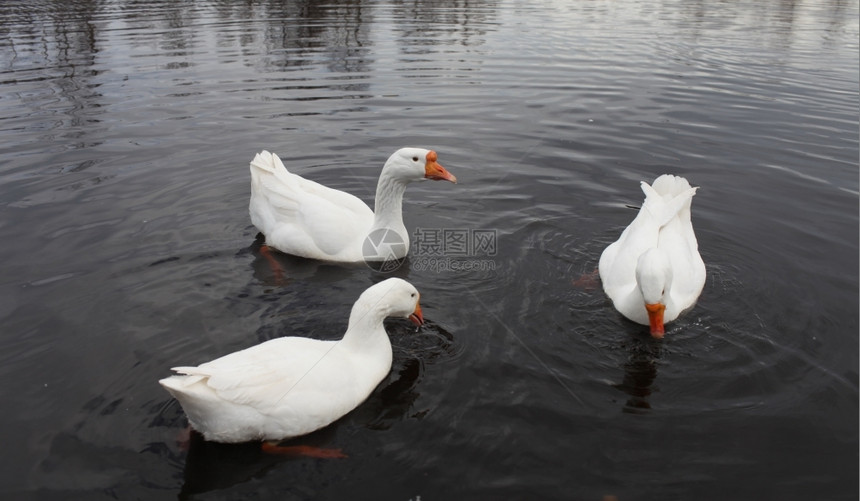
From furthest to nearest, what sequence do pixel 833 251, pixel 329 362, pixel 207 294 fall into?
pixel 833 251 < pixel 207 294 < pixel 329 362

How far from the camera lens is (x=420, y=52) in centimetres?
1880

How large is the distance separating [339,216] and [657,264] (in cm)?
350

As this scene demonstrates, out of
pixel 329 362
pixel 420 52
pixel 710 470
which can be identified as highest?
pixel 420 52

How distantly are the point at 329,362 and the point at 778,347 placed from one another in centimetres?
387

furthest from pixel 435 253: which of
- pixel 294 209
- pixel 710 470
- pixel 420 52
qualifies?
pixel 420 52

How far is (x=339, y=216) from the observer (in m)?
7.36

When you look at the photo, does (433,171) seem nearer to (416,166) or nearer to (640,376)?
(416,166)

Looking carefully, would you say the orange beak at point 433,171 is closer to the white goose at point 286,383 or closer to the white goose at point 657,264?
the white goose at point 657,264

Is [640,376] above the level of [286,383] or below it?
below

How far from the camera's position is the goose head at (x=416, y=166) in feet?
23.4

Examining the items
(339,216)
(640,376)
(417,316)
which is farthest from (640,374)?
(339,216)

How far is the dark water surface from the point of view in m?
4.43

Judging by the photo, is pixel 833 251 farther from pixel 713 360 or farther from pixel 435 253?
pixel 435 253

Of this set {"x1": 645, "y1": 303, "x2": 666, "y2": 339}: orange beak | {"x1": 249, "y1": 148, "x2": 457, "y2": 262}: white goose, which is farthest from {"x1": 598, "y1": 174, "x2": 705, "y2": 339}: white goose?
{"x1": 249, "y1": 148, "x2": 457, "y2": 262}: white goose
